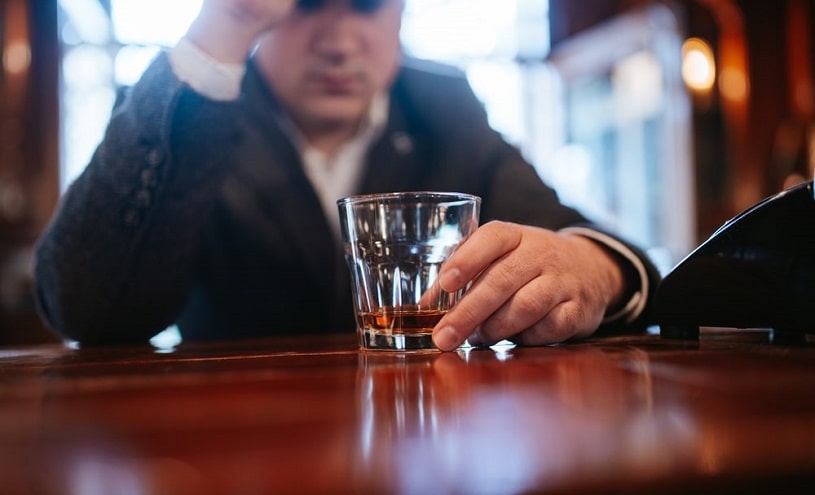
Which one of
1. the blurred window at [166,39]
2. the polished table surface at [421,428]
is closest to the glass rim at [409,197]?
the polished table surface at [421,428]

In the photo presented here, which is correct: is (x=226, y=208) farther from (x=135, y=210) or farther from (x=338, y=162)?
(x=135, y=210)

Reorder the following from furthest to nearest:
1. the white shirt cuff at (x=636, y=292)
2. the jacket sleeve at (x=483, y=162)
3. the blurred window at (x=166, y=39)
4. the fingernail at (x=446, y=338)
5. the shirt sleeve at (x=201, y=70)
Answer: the blurred window at (x=166, y=39), the jacket sleeve at (x=483, y=162), the shirt sleeve at (x=201, y=70), the white shirt cuff at (x=636, y=292), the fingernail at (x=446, y=338)

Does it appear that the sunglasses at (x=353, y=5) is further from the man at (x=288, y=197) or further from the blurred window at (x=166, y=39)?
the blurred window at (x=166, y=39)

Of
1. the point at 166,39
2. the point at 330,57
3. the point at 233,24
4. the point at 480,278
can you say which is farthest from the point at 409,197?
the point at 166,39

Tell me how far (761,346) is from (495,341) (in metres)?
0.22

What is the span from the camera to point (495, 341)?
634 millimetres

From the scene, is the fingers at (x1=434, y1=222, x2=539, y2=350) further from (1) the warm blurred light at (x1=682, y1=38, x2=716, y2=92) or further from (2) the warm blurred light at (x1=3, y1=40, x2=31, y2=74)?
(1) the warm blurred light at (x1=682, y1=38, x2=716, y2=92)

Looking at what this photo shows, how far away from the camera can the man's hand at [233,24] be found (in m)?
0.90

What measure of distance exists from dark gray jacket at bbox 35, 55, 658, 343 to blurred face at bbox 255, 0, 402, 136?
7cm

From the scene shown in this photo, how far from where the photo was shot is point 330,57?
4.36 feet

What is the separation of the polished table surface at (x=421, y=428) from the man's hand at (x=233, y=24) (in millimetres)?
551

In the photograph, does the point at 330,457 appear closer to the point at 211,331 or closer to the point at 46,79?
the point at 211,331

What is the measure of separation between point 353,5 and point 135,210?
0.63 m

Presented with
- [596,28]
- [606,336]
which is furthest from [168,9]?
[606,336]
